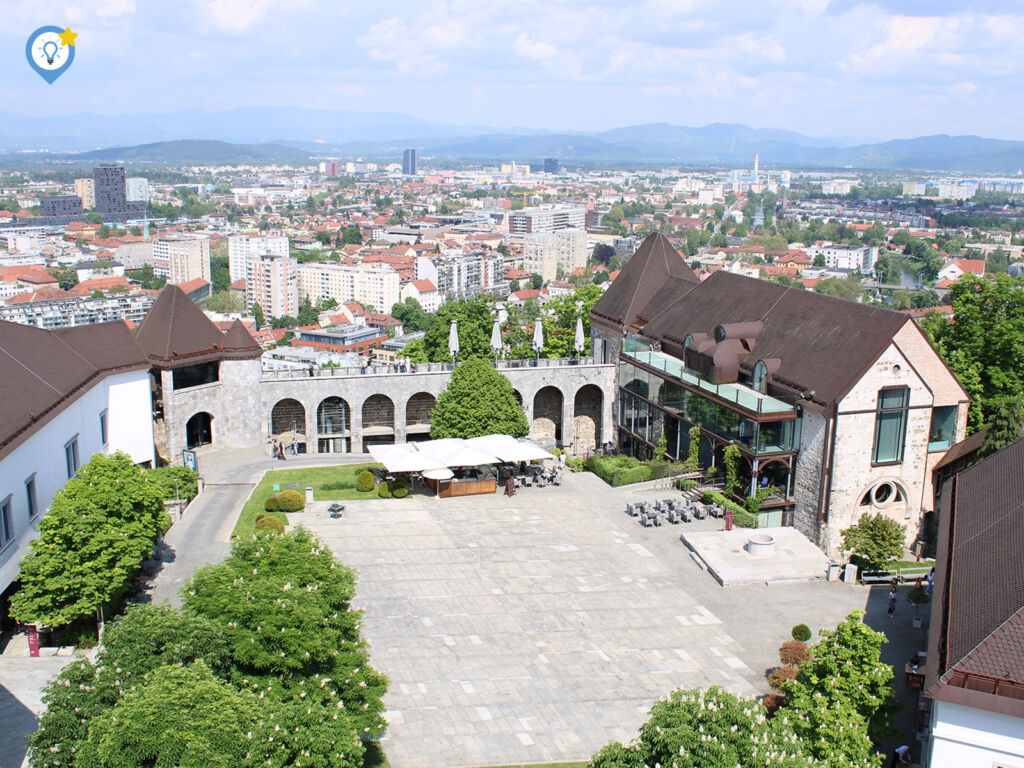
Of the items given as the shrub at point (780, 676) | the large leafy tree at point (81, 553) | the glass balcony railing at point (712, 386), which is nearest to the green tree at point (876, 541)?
the glass balcony railing at point (712, 386)

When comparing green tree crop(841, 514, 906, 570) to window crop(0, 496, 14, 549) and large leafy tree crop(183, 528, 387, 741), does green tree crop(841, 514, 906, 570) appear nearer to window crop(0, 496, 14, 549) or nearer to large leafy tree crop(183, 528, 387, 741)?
large leafy tree crop(183, 528, 387, 741)

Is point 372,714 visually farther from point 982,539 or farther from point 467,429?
point 467,429

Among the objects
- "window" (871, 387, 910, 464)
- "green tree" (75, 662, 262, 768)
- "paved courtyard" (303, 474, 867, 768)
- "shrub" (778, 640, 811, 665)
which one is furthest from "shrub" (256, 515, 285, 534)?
"window" (871, 387, 910, 464)

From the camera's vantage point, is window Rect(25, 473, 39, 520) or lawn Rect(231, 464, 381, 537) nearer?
window Rect(25, 473, 39, 520)

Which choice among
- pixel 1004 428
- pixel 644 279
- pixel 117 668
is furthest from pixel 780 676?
pixel 644 279

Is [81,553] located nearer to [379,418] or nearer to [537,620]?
[537,620]
